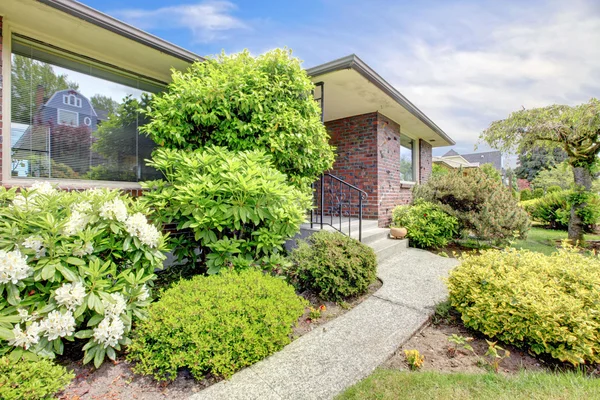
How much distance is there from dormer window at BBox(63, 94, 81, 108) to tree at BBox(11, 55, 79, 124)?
12 cm

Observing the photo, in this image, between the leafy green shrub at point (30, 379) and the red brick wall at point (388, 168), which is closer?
the leafy green shrub at point (30, 379)

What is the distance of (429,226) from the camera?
617 centimetres

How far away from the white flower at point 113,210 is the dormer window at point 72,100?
7.42 feet

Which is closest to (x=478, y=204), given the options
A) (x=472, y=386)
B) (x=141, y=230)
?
(x=472, y=386)

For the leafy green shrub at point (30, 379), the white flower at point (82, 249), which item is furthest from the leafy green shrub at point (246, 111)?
the leafy green shrub at point (30, 379)

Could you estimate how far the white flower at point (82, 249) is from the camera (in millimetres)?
2230

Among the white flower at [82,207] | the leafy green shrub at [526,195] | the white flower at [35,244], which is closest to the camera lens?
the white flower at [35,244]

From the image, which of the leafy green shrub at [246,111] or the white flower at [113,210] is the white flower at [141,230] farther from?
the leafy green shrub at [246,111]

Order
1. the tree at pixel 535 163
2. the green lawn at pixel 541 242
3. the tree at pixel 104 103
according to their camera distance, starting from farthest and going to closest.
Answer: the tree at pixel 535 163, the green lawn at pixel 541 242, the tree at pixel 104 103

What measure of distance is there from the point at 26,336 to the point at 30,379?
346 mm

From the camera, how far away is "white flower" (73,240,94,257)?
2.23 metres

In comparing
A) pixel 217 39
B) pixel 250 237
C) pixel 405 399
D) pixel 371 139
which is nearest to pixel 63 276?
pixel 250 237

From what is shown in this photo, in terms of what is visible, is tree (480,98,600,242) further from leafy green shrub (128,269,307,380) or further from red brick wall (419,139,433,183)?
leafy green shrub (128,269,307,380)

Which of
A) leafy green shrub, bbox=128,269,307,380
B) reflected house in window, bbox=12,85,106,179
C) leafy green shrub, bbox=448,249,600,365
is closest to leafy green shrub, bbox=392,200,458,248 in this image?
leafy green shrub, bbox=448,249,600,365
